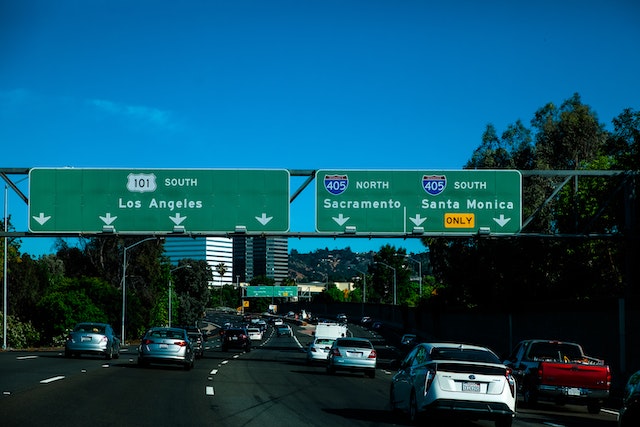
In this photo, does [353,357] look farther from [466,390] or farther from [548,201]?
[466,390]

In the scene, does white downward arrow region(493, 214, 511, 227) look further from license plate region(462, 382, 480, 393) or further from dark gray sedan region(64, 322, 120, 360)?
license plate region(462, 382, 480, 393)

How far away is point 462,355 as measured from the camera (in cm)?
1675

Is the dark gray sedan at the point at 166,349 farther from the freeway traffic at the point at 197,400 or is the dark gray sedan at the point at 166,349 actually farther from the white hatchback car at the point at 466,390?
the white hatchback car at the point at 466,390

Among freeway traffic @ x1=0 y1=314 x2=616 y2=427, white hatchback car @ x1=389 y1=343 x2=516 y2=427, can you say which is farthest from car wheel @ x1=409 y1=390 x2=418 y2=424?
freeway traffic @ x1=0 y1=314 x2=616 y2=427

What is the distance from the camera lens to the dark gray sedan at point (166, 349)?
33.3 metres

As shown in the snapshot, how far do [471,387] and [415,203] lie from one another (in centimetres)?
1890

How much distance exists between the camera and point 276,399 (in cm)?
2148

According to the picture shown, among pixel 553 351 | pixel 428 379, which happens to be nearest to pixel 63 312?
pixel 553 351

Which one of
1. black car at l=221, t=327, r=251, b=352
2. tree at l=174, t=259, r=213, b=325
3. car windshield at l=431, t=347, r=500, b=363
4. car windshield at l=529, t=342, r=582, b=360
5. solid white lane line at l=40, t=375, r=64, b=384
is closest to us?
car windshield at l=431, t=347, r=500, b=363

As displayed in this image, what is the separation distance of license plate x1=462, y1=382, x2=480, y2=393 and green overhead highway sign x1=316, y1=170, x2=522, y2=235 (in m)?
18.5

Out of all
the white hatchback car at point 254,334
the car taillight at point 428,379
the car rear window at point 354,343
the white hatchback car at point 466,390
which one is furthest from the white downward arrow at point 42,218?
the white hatchback car at point 254,334

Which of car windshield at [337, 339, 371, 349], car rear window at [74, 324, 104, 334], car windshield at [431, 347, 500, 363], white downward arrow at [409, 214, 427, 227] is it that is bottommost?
car windshield at [337, 339, 371, 349]

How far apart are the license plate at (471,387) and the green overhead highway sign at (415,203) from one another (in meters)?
18.5

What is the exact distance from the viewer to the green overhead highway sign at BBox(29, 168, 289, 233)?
3438 centimetres
